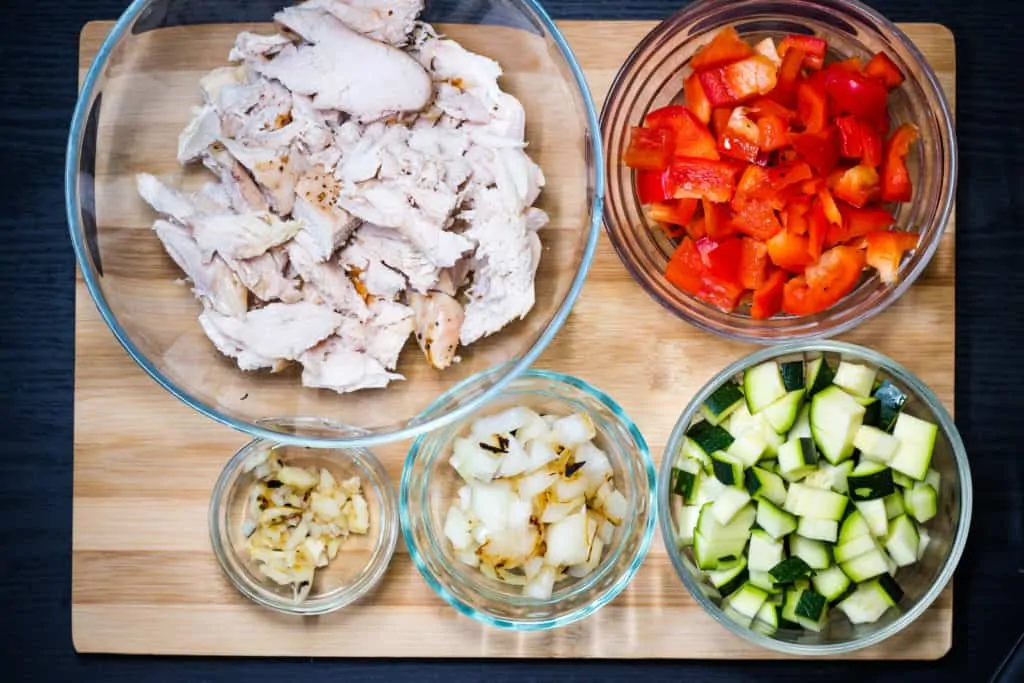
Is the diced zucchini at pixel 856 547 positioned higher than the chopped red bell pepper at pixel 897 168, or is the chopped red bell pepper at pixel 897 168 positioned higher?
the chopped red bell pepper at pixel 897 168

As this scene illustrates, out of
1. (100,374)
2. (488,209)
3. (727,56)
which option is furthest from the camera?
(100,374)

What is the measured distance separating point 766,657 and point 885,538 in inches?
12.6

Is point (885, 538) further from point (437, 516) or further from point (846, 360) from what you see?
point (437, 516)

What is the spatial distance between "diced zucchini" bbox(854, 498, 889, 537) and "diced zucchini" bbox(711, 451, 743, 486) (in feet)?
0.71

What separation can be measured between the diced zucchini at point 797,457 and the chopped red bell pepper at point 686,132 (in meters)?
0.52

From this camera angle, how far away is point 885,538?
1.85 m

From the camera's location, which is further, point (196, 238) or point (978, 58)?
point (978, 58)

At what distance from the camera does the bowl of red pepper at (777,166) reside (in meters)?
1.76

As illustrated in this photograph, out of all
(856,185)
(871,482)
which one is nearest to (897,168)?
(856,185)

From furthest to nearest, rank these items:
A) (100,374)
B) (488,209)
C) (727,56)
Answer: (100,374) → (727,56) → (488,209)

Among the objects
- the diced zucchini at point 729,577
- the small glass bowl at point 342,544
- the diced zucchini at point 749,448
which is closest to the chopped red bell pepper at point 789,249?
the diced zucchini at point 749,448

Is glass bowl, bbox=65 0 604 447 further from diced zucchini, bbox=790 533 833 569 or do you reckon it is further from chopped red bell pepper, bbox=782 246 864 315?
diced zucchini, bbox=790 533 833 569

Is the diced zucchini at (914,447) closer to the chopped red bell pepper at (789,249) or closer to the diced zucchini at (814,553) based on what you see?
the diced zucchini at (814,553)

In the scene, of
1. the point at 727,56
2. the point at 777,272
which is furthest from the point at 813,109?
the point at 777,272
